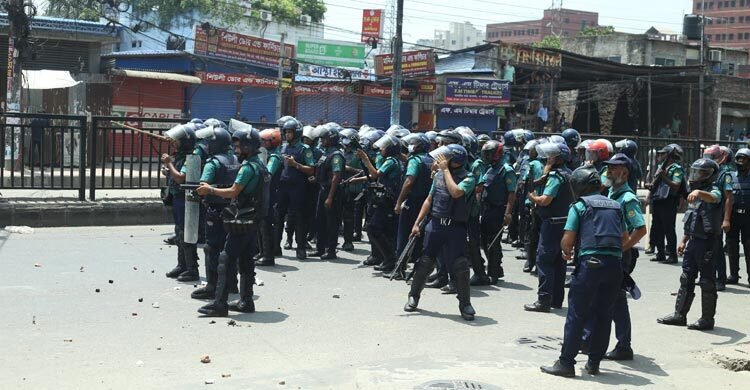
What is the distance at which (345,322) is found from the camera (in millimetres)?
8961

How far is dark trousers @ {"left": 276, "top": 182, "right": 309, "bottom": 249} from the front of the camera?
13.0 meters

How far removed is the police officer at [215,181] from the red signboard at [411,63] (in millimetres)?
31917

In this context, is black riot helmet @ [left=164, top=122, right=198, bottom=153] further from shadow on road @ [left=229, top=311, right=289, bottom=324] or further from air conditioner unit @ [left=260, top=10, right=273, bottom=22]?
air conditioner unit @ [left=260, top=10, right=273, bottom=22]

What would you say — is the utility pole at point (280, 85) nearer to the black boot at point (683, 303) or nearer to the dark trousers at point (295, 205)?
the dark trousers at point (295, 205)

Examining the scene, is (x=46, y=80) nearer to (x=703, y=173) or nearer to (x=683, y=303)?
(x=703, y=173)

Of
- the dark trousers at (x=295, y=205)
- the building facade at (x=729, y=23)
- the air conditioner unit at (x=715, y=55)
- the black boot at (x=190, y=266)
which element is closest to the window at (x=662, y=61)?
the air conditioner unit at (x=715, y=55)

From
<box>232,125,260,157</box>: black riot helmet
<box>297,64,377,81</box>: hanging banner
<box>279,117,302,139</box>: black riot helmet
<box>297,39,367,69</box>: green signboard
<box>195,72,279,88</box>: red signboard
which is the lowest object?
<box>232,125,260,157</box>: black riot helmet

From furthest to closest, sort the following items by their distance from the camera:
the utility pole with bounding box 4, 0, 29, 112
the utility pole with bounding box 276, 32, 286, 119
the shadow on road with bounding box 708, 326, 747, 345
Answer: the utility pole with bounding box 276, 32, 286, 119
the utility pole with bounding box 4, 0, 29, 112
the shadow on road with bounding box 708, 326, 747, 345

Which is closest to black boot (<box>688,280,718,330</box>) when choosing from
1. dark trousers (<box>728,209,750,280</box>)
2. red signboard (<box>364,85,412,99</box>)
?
dark trousers (<box>728,209,750,280</box>)

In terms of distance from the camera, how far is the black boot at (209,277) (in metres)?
9.50

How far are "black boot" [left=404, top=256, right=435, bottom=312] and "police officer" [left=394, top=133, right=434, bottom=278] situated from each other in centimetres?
163

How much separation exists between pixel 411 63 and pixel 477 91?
3.38 metres

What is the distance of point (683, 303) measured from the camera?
9375mm

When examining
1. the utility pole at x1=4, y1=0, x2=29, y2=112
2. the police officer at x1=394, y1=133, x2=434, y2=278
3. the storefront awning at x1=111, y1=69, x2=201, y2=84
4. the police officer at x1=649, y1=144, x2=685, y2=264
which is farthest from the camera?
the storefront awning at x1=111, y1=69, x2=201, y2=84
